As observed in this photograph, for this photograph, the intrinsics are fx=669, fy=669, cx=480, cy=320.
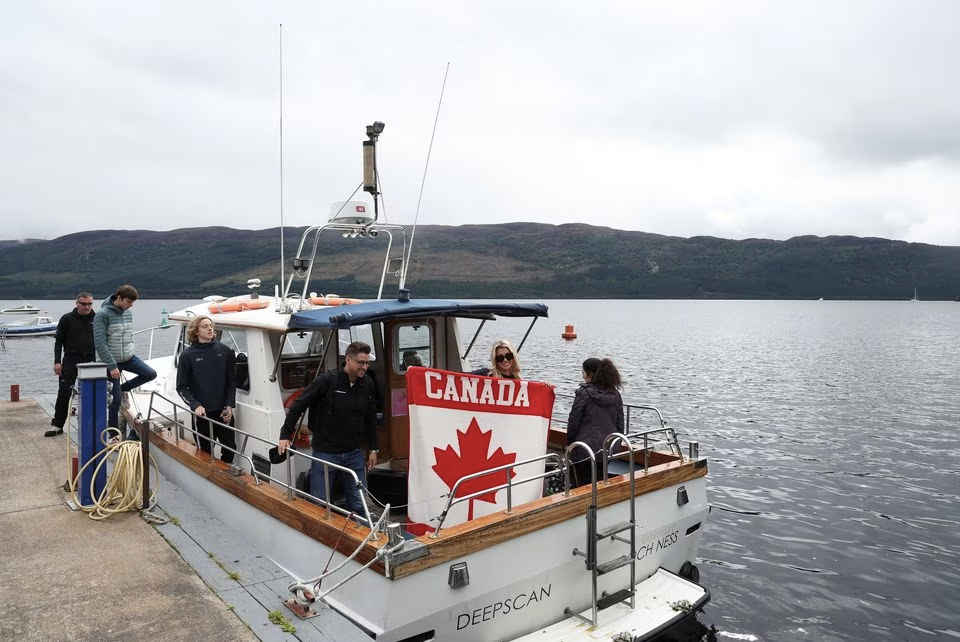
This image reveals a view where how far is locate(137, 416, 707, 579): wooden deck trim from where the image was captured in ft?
16.7

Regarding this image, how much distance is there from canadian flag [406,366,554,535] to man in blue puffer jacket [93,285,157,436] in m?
4.69

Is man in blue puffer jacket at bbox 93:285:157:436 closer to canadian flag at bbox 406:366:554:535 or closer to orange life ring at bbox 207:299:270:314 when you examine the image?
orange life ring at bbox 207:299:270:314

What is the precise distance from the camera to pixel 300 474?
7.26m

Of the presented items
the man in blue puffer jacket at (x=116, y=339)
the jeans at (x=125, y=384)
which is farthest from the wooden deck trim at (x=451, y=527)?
the jeans at (x=125, y=384)

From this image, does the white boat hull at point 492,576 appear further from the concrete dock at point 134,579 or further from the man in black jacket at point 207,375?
the man in black jacket at point 207,375

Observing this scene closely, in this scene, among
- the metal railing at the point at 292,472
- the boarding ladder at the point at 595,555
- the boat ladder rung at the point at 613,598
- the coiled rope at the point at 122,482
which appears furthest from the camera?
the coiled rope at the point at 122,482

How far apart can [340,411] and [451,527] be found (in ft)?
4.82

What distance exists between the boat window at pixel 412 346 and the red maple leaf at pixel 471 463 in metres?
1.89

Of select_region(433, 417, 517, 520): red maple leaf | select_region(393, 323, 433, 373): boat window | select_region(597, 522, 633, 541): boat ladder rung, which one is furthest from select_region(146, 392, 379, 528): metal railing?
select_region(597, 522, 633, 541): boat ladder rung

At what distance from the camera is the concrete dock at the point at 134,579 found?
4520mm

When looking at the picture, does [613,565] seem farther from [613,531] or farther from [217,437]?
[217,437]

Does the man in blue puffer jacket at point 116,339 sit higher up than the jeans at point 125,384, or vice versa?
the man in blue puffer jacket at point 116,339

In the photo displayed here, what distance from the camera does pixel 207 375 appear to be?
741 centimetres

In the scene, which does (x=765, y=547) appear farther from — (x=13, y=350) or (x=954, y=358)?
(x=13, y=350)
